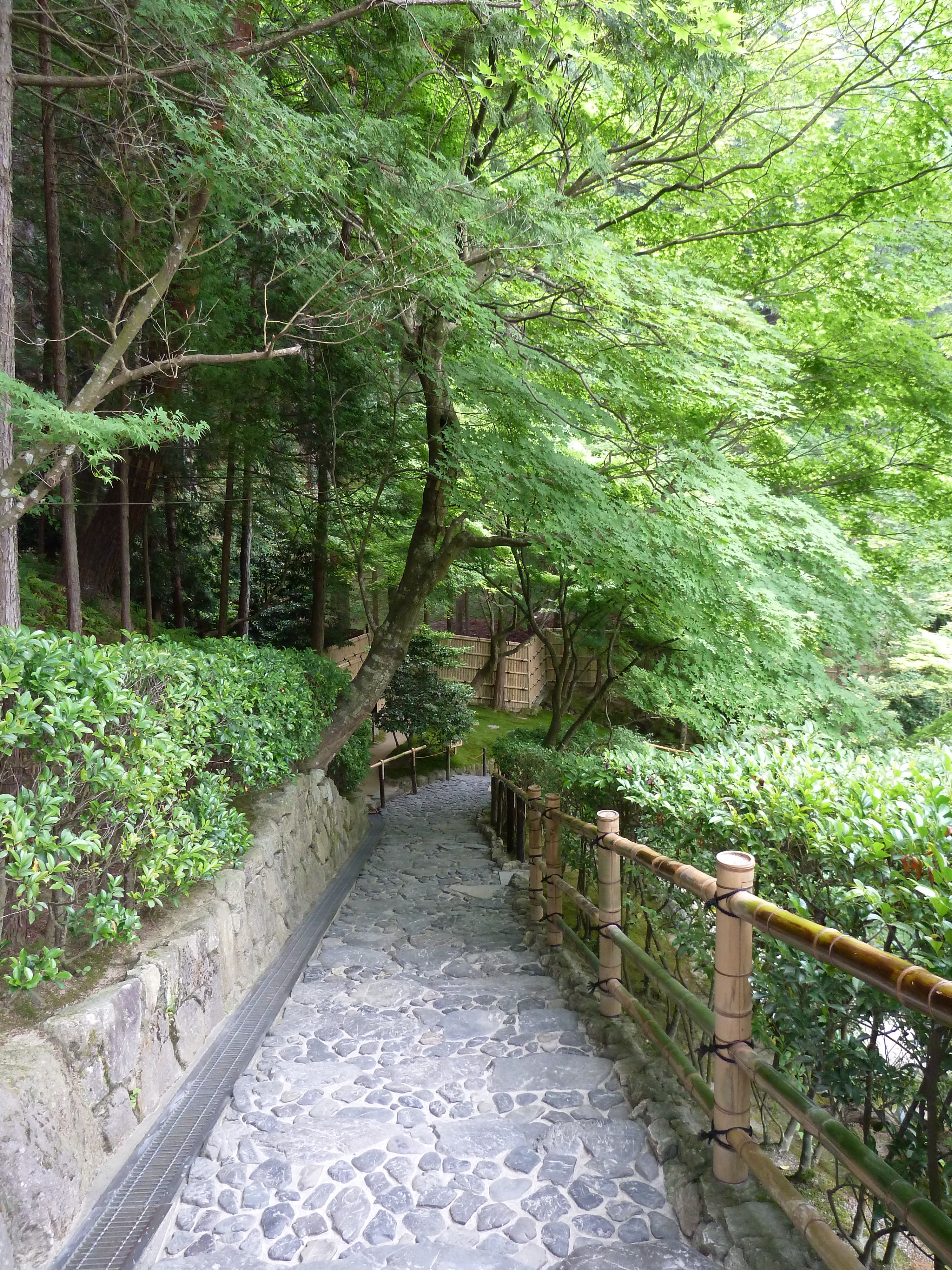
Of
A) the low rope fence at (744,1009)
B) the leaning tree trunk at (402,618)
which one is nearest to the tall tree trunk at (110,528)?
the leaning tree trunk at (402,618)

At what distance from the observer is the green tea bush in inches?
64.2

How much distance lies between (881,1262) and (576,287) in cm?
533

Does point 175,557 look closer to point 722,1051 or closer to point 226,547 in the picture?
point 226,547

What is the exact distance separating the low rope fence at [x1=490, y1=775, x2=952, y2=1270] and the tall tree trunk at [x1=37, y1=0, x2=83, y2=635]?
3590mm

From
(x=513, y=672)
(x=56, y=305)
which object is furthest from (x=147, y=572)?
(x=513, y=672)

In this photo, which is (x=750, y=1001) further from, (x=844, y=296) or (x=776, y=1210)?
(x=844, y=296)

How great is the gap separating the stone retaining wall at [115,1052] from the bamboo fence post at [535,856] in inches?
66.0

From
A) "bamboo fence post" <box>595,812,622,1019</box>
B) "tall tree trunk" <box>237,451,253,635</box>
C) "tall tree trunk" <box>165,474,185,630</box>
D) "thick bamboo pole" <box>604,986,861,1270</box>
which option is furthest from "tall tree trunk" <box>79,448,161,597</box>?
"thick bamboo pole" <box>604,986,861,1270</box>

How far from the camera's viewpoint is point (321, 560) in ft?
29.9

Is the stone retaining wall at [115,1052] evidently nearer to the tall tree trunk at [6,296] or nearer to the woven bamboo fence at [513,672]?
the tall tree trunk at [6,296]

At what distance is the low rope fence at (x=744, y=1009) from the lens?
1397 mm

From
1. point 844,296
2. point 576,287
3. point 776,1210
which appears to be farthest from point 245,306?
point 776,1210

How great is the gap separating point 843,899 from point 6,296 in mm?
3966

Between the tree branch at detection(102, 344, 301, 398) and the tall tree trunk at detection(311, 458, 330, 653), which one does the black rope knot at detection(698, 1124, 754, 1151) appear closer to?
the tree branch at detection(102, 344, 301, 398)
